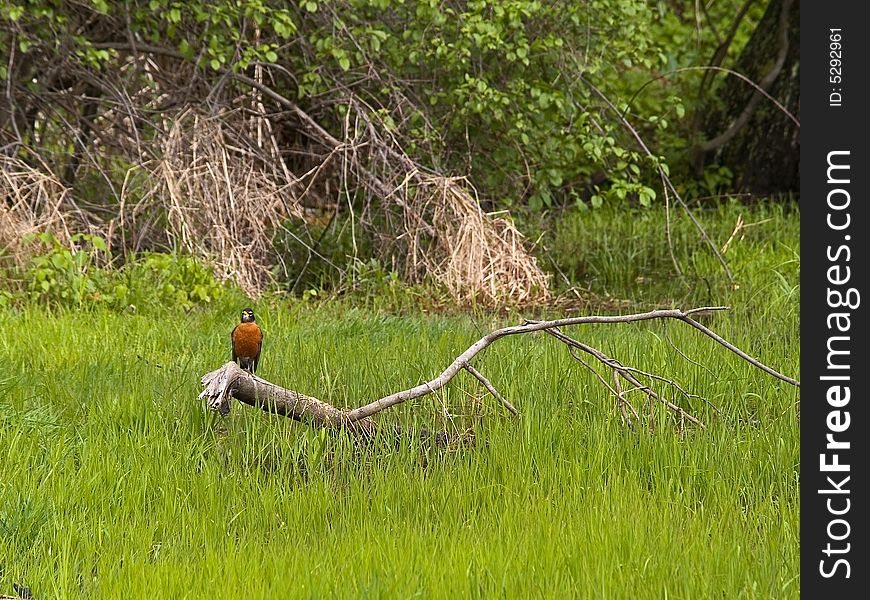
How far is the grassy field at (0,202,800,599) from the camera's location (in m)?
3.56

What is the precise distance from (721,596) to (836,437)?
0.86 metres

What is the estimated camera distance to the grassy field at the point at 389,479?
356 cm

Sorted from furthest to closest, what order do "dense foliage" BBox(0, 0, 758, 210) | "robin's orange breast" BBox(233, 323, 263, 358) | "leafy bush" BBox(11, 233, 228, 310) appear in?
"dense foliage" BBox(0, 0, 758, 210), "leafy bush" BBox(11, 233, 228, 310), "robin's orange breast" BBox(233, 323, 263, 358)

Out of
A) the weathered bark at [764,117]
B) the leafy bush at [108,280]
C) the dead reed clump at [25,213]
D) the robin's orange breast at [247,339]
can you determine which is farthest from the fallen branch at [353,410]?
the weathered bark at [764,117]

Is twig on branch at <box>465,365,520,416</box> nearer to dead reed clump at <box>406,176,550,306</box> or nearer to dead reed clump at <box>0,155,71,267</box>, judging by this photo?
dead reed clump at <box>406,176,550,306</box>

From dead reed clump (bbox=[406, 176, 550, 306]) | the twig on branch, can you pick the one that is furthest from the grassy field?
dead reed clump (bbox=[406, 176, 550, 306])

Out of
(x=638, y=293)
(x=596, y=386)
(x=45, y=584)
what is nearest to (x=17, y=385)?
(x=45, y=584)

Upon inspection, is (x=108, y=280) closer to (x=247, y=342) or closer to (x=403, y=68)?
(x=247, y=342)

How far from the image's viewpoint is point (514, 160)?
413 inches

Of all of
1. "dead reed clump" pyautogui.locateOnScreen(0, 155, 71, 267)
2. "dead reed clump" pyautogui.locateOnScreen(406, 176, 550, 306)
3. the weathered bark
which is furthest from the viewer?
the weathered bark

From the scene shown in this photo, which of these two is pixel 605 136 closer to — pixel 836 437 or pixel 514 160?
pixel 514 160

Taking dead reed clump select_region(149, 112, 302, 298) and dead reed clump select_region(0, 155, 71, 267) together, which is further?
dead reed clump select_region(149, 112, 302, 298)

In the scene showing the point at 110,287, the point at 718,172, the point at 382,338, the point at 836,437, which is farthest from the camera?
the point at 718,172

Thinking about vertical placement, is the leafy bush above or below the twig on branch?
above
